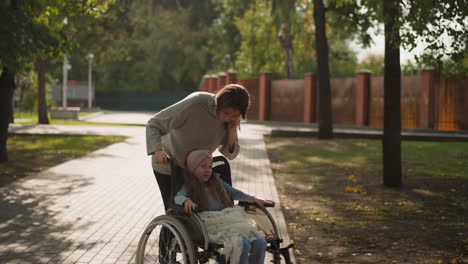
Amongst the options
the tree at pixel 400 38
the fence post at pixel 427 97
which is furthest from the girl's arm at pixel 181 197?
the fence post at pixel 427 97

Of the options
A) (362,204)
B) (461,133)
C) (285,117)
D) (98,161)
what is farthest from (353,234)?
(285,117)

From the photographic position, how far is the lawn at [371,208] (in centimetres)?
681

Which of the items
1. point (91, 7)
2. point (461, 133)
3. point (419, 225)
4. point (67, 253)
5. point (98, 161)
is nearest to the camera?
point (67, 253)

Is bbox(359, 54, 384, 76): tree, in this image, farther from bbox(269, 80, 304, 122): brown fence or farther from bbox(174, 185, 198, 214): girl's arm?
bbox(174, 185, 198, 214): girl's arm

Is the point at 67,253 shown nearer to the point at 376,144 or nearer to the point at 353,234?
the point at 353,234

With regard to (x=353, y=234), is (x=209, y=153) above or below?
above

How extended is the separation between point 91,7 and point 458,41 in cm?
936

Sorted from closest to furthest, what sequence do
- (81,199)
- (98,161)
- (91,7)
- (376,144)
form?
(81,199) → (98,161) → (91,7) → (376,144)

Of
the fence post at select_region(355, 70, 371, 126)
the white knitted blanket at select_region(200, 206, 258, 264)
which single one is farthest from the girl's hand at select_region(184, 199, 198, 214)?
the fence post at select_region(355, 70, 371, 126)

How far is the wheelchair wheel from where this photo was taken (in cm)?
438

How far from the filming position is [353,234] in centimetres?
765

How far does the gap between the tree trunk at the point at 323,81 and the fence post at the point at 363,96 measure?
7760mm

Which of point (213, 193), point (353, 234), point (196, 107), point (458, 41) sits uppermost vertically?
point (458, 41)

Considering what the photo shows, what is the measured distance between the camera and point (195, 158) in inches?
179
